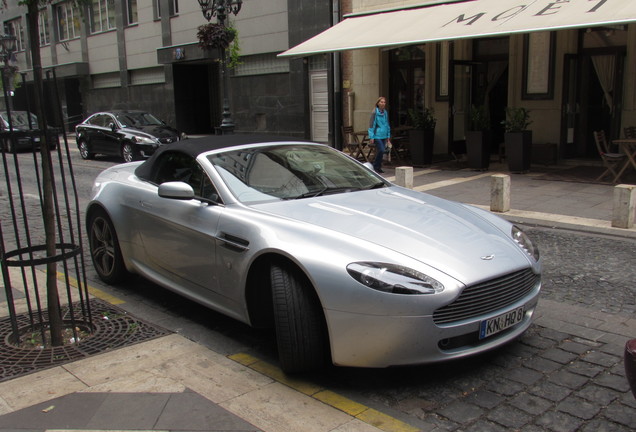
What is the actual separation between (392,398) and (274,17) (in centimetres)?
1904

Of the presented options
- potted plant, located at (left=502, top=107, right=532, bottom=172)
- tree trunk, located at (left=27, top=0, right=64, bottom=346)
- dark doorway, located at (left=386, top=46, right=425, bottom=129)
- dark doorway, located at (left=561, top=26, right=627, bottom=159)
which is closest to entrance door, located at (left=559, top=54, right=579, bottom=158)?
dark doorway, located at (left=561, top=26, right=627, bottom=159)

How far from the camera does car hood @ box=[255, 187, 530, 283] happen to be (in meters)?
3.62

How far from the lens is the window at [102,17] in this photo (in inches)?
1161

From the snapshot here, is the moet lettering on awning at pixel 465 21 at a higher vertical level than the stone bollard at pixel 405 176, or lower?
higher

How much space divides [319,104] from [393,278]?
1694 centimetres

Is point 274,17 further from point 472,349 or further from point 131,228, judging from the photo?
point 472,349

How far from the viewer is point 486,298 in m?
3.59

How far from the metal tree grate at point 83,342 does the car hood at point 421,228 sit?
1478 millimetres

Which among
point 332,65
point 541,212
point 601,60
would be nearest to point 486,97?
point 601,60

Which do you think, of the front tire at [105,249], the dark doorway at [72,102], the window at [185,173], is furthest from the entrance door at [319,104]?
the dark doorway at [72,102]

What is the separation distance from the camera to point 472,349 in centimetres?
358

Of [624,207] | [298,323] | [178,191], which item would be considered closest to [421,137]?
[624,207]

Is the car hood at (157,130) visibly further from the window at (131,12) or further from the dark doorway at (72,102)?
the dark doorway at (72,102)

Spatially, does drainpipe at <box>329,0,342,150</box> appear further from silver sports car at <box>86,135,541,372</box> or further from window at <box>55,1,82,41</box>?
window at <box>55,1,82,41</box>
